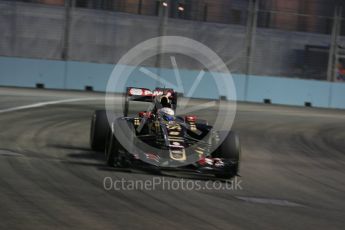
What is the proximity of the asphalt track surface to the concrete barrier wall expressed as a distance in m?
10.6

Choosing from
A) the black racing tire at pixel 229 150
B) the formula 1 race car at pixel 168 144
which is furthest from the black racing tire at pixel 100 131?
the black racing tire at pixel 229 150

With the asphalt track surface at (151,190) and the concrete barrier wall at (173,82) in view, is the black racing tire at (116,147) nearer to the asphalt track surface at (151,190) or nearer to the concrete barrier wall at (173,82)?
the asphalt track surface at (151,190)

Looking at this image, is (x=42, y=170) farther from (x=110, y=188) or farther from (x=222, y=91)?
(x=222, y=91)

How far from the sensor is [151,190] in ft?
30.3

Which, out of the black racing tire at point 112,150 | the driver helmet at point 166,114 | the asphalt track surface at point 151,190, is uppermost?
the driver helmet at point 166,114

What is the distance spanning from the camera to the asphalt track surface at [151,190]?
747 cm

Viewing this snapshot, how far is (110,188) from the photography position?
29.9ft

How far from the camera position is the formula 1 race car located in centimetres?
1046

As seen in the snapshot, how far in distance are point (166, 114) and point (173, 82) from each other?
18394mm

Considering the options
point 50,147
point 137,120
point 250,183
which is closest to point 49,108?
point 50,147

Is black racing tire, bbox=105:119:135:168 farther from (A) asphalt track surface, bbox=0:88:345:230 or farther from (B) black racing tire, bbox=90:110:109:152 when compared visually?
(B) black racing tire, bbox=90:110:109:152

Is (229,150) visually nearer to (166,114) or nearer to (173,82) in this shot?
(166,114)

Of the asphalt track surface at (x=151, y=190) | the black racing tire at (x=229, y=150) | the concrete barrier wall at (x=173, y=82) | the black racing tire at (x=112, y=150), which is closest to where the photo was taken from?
the asphalt track surface at (x=151, y=190)

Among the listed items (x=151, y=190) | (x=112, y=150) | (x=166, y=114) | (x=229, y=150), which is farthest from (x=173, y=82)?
(x=151, y=190)
